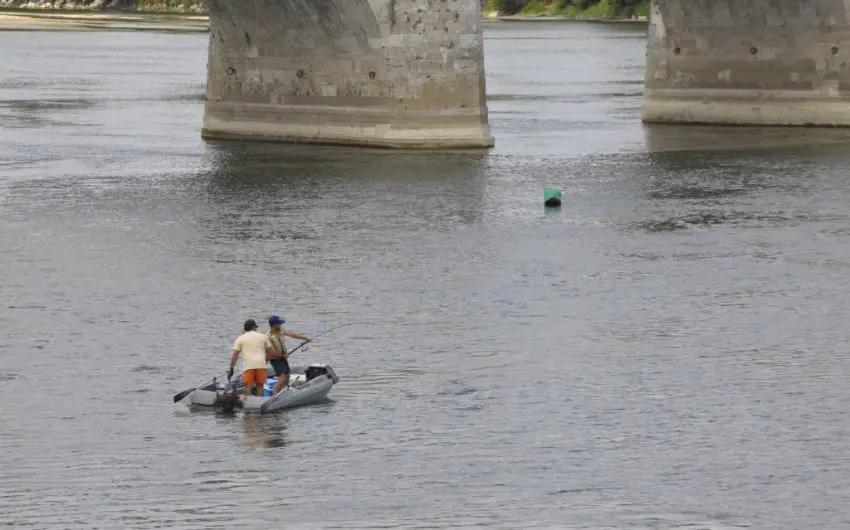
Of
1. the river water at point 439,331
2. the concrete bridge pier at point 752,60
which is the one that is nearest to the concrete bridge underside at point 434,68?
the concrete bridge pier at point 752,60

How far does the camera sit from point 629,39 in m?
183

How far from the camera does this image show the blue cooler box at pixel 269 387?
35094 millimetres

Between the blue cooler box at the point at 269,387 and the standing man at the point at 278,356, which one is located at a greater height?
the standing man at the point at 278,356

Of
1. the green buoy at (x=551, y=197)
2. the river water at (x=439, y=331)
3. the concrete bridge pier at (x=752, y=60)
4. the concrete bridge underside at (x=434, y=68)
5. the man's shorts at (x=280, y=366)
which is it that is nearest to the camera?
the river water at (x=439, y=331)

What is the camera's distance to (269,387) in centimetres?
3547

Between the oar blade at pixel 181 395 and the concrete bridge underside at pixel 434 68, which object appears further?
the concrete bridge underside at pixel 434 68

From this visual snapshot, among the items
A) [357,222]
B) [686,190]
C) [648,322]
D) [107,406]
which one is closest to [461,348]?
[648,322]

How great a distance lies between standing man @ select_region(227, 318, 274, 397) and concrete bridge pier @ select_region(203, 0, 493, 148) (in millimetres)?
Result: 34705

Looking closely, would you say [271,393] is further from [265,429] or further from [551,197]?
[551,197]

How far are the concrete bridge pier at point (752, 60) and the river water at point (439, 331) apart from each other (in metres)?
6.45

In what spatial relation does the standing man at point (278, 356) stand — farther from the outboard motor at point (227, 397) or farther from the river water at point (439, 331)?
the outboard motor at point (227, 397)

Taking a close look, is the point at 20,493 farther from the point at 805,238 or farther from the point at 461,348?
the point at 805,238

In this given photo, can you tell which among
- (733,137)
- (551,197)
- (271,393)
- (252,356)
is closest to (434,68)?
(551,197)

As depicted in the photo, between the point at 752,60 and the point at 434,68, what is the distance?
65.3ft
